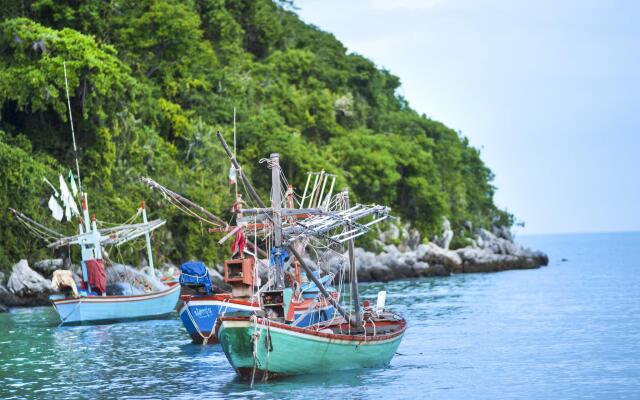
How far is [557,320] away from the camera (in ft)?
143

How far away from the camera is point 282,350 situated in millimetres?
25141

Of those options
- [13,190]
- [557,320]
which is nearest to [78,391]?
[557,320]

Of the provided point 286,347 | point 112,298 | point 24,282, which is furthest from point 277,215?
point 24,282

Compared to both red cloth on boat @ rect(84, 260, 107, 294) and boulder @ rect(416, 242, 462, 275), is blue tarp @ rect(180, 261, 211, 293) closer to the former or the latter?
red cloth on boat @ rect(84, 260, 107, 294)

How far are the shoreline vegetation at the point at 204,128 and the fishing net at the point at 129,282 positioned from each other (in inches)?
128

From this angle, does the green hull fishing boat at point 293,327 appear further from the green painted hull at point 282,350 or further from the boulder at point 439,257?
the boulder at point 439,257

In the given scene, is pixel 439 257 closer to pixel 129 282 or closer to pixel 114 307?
pixel 129 282

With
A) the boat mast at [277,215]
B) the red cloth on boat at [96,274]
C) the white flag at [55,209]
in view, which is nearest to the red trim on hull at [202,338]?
the boat mast at [277,215]

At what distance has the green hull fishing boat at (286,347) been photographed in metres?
24.7

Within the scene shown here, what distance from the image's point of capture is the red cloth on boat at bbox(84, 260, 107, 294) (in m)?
43.9

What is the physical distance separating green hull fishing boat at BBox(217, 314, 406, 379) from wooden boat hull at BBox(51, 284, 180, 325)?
1755cm

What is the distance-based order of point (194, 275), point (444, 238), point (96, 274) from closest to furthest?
1. point (194, 275)
2. point (96, 274)
3. point (444, 238)

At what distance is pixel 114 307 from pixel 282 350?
65.8 feet

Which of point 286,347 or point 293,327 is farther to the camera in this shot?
point 286,347
